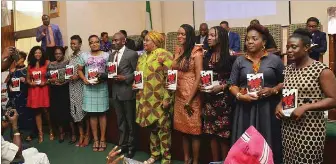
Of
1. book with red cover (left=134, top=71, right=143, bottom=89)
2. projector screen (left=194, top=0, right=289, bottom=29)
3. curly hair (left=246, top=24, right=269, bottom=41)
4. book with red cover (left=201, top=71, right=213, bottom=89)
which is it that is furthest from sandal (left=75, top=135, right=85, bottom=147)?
projector screen (left=194, top=0, right=289, bottom=29)

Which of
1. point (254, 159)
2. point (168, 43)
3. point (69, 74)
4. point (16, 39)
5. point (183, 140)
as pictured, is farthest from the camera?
point (16, 39)

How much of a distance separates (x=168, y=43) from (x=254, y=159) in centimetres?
648

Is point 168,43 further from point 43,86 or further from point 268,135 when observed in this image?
point 268,135

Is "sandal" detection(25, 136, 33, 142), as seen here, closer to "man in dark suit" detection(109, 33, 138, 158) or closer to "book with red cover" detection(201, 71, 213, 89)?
"man in dark suit" detection(109, 33, 138, 158)

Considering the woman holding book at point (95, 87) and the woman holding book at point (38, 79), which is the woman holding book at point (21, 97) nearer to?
the woman holding book at point (38, 79)

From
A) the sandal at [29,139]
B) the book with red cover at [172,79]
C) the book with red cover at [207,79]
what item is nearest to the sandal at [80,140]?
the sandal at [29,139]

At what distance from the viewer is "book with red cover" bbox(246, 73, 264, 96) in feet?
8.69

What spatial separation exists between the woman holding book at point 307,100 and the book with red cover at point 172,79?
42.9 inches

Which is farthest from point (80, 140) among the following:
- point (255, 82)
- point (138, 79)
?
point (255, 82)

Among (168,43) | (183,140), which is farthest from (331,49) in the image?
(168,43)

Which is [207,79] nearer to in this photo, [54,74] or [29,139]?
[54,74]

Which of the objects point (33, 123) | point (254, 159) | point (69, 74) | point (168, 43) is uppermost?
point (168, 43)

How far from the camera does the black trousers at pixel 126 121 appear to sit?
4121mm

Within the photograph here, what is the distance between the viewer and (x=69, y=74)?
4512 mm
